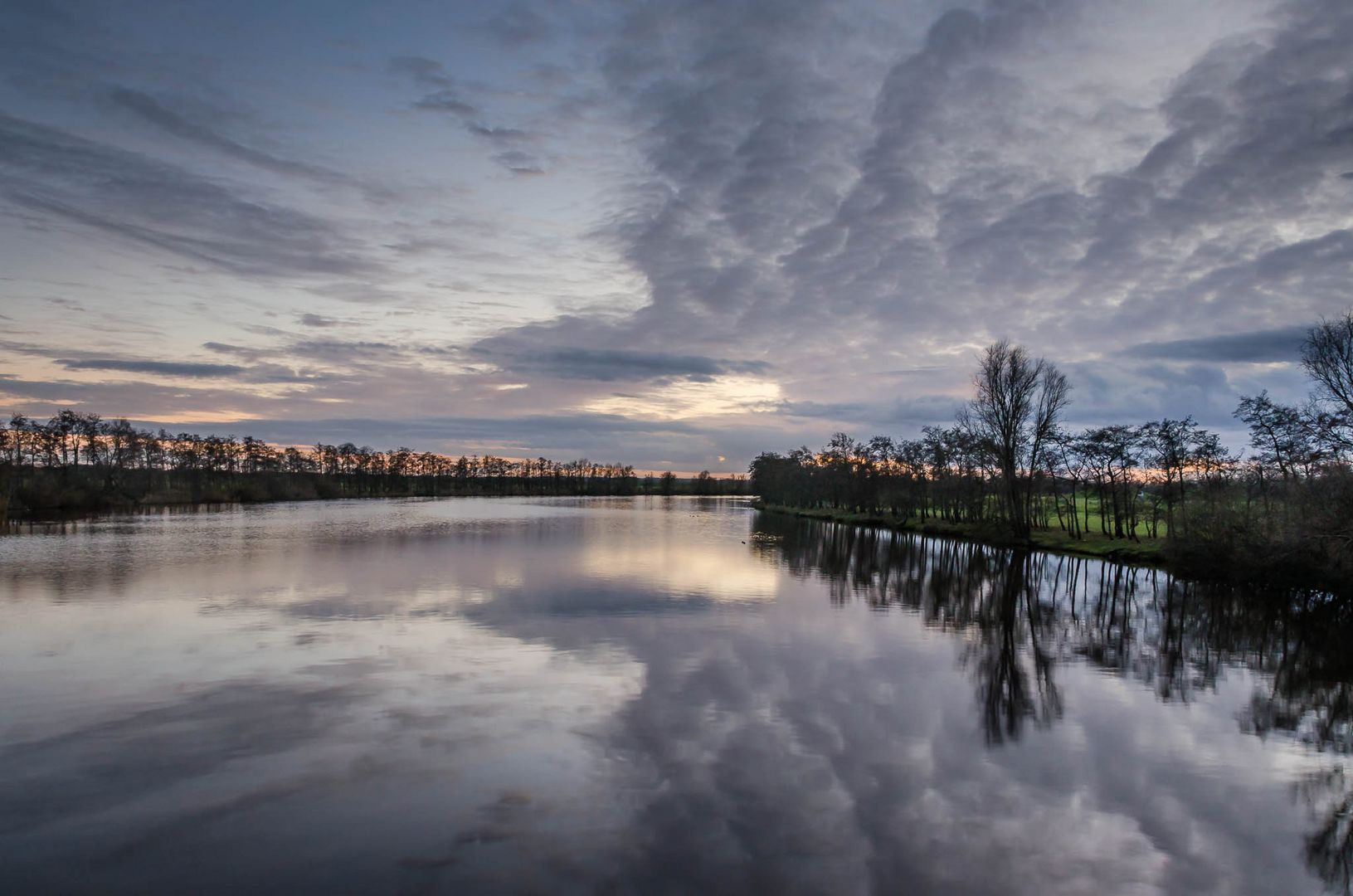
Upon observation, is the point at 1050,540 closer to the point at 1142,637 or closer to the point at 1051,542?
the point at 1051,542

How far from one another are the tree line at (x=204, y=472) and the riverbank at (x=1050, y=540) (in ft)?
245

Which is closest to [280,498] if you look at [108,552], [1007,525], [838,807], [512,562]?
[108,552]

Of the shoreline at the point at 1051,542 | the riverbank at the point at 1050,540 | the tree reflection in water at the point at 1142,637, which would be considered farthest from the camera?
the riverbank at the point at 1050,540

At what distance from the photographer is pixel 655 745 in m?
9.80

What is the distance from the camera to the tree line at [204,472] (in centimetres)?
7350

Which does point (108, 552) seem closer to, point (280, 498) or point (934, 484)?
point (934, 484)

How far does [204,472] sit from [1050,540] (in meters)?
116

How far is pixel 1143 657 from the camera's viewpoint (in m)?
16.2

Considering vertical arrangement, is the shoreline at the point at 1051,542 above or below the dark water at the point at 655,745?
below

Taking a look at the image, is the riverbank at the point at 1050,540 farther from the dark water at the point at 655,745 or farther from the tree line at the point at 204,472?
the tree line at the point at 204,472

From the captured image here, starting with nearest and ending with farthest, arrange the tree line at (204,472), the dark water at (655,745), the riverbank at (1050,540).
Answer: the dark water at (655,745), the riverbank at (1050,540), the tree line at (204,472)

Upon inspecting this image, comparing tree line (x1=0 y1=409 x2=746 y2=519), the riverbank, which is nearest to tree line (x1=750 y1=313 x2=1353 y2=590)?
the riverbank

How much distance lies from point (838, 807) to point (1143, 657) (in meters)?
12.0

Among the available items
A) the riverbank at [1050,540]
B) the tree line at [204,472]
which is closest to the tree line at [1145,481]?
the riverbank at [1050,540]
